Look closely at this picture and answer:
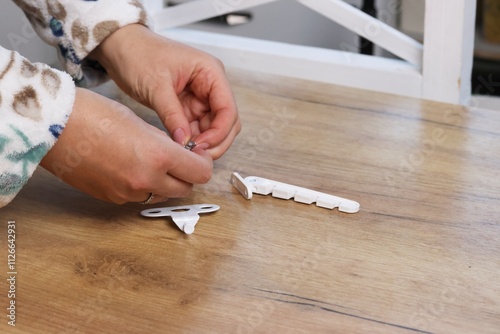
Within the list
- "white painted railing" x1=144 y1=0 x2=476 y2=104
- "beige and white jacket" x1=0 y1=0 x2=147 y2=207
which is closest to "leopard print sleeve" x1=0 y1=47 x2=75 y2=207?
"beige and white jacket" x1=0 y1=0 x2=147 y2=207

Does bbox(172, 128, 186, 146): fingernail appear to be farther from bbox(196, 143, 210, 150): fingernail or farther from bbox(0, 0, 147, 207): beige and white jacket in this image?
bbox(0, 0, 147, 207): beige and white jacket

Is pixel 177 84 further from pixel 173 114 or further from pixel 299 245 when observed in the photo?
pixel 299 245

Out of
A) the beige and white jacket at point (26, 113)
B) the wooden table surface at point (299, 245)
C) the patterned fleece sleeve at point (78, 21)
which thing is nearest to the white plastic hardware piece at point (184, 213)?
the wooden table surface at point (299, 245)

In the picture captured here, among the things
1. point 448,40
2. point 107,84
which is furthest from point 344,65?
point 107,84

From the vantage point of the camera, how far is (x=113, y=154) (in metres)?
0.69

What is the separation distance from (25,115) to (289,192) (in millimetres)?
275

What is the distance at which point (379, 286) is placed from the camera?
2.18 ft

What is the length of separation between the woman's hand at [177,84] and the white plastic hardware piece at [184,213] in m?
0.07

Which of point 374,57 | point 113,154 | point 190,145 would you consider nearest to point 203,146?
point 190,145

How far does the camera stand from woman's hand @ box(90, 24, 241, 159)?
83 cm

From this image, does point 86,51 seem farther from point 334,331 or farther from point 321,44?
point 321,44

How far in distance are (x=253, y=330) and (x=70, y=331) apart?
0.48 ft

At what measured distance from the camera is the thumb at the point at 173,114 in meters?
0.81

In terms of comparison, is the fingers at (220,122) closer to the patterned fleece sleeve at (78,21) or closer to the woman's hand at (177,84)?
the woman's hand at (177,84)
